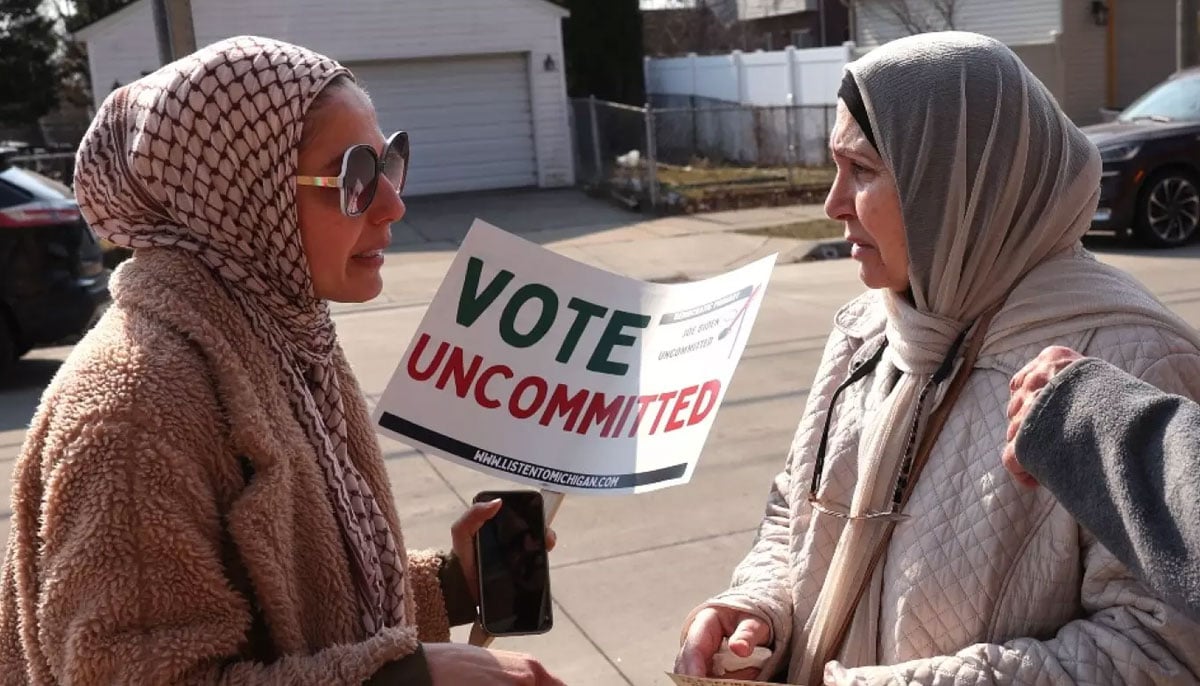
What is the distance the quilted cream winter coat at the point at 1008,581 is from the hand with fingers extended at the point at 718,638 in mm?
214

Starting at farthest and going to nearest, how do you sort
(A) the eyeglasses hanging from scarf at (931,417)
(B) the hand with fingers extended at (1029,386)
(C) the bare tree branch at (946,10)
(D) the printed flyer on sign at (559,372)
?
1. (C) the bare tree branch at (946,10)
2. (D) the printed flyer on sign at (559,372)
3. (A) the eyeglasses hanging from scarf at (931,417)
4. (B) the hand with fingers extended at (1029,386)

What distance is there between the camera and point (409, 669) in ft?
5.51

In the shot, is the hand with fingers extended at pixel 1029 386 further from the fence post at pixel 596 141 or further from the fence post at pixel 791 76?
the fence post at pixel 791 76

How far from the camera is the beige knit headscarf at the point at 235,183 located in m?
1.74

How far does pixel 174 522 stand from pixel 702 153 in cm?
2049

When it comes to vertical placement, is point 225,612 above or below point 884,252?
below

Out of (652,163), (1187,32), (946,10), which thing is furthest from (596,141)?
(1187,32)

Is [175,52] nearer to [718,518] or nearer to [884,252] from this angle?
[718,518]

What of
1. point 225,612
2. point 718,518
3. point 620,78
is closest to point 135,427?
point 225,612

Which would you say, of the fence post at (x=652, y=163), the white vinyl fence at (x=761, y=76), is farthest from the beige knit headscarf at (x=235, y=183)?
the white vinyl fence at (x=761, y=76)

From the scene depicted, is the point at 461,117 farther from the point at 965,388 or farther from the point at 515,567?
the point at 965,388

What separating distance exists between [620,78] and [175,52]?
780 inches

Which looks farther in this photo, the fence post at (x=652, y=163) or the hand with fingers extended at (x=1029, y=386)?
the fence post at (x=652, y=163)

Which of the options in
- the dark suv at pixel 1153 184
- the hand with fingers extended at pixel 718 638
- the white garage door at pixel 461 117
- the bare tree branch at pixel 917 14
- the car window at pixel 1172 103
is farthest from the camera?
the bare tree branch at pixel 917 14
